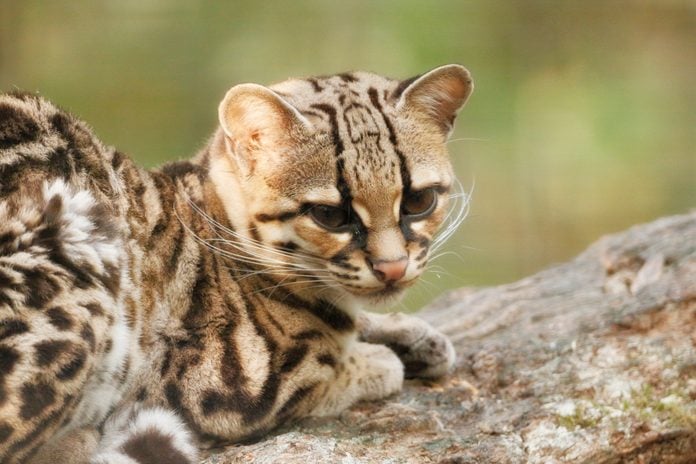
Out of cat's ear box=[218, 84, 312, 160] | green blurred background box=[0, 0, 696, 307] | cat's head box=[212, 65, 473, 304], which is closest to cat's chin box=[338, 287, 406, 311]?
cat's head box=[212, 65, 473, 304]

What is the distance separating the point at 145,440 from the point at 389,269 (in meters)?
1.03

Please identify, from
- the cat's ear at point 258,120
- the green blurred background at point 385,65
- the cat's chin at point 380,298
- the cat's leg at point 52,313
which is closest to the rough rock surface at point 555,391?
the cat's chin at point 380,298

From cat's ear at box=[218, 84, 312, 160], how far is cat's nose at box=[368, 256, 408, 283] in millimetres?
568

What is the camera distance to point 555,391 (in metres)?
3.65

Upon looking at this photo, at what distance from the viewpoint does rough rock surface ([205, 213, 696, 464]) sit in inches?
128

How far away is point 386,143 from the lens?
3.44m

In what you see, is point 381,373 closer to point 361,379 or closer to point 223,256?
point 361,379

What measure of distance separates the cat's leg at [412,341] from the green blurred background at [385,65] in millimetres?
4539

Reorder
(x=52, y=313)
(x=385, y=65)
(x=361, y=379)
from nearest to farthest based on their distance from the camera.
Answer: (x=52, y=313), (x=361, y=379), (x=385, y=65)

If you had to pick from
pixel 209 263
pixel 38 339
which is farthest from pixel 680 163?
pixel 38 339

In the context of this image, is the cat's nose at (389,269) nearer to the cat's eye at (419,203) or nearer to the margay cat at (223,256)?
the margay cat at (223,256)

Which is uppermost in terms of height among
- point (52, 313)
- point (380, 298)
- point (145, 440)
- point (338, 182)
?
point (338, 182)

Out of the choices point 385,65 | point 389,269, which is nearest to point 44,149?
point 389,269

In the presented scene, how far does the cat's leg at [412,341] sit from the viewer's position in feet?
13.0
